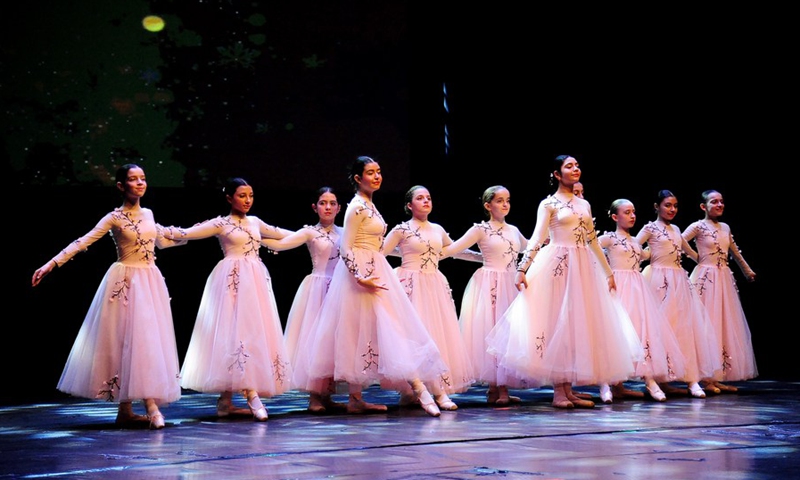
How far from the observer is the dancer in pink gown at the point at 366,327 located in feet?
15.2

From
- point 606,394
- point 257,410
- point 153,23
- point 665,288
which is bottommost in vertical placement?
point 257,410

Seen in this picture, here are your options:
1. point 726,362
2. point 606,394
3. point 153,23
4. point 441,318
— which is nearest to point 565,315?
point 606,394

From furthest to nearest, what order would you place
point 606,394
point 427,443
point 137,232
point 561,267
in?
point 606,394, point 561,267, point 137,232, point 427,443

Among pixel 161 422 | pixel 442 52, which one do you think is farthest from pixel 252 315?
pixel 442 52

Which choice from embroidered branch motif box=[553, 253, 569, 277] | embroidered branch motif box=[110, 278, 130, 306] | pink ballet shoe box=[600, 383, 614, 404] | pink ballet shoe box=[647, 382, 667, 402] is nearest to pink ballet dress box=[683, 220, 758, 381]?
pink ballet shoe box=[647, 382, 667, 402]

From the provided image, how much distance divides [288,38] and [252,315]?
99.6 inches

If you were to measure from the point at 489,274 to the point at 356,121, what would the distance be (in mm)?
1704

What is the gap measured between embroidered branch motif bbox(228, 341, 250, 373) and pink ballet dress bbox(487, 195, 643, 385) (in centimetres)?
132

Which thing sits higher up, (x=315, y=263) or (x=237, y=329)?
(x=315, y=263)

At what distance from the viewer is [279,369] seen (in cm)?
481

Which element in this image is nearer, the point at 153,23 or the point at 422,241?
the point at 422,241

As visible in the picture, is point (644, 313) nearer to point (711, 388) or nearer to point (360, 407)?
point (711, 388)

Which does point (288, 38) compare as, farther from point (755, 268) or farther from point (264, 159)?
point (755, 268)

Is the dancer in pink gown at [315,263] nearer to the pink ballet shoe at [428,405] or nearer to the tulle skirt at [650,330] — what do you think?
the pink ballet shoe at [428,405]
